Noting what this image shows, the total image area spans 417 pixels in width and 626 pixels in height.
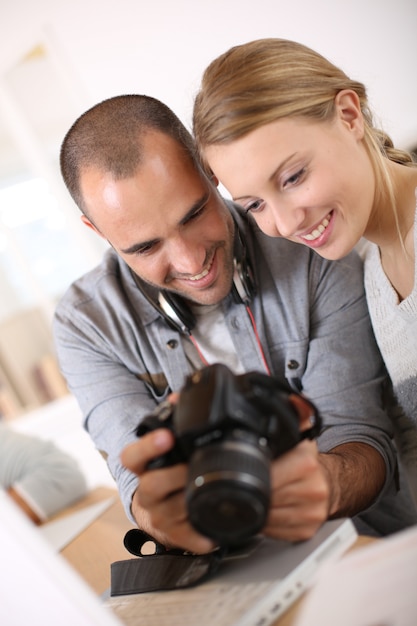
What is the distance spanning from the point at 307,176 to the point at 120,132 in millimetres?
310

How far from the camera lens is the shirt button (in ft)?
3.02

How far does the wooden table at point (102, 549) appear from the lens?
0.66 metres

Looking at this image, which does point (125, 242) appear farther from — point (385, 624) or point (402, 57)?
point (385, 624)

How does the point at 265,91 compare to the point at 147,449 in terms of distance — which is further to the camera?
the point at 265,91

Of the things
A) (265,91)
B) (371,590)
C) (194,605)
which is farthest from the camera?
(265,91)

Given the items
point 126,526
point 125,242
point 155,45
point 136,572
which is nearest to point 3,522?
point 136,572

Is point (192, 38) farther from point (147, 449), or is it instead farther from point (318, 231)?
point (147, 449)

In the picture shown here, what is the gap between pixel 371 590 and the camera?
14.9 inches

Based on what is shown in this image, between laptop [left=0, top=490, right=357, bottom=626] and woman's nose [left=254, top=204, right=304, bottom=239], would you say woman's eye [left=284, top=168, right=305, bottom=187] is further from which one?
laptop [left=0, top=490, right=357, bottom=626]

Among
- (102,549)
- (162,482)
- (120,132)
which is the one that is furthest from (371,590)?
(120,132)

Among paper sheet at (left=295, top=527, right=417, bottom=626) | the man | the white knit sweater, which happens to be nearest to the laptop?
paper sheet at (left=295, top=527, right=417, bottom=626)

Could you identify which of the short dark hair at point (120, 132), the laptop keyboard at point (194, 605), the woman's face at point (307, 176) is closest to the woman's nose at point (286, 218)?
the woman's face at point (307, 176)

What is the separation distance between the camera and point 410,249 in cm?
83

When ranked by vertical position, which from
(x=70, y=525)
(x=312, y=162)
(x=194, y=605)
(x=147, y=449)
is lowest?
(x=70, y=525)
